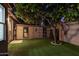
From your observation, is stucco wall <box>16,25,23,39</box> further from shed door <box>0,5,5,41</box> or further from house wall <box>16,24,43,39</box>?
shed door <box>0,5,5,41</box>

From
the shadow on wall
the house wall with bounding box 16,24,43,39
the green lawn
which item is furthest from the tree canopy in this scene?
the green lawn

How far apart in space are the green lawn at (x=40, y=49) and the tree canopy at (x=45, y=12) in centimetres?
44

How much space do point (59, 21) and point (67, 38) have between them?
14.5 inches

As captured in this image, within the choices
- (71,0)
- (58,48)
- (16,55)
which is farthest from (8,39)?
(71,0)

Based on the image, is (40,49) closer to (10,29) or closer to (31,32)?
(31,32)

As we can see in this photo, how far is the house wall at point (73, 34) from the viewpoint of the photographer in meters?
3.42

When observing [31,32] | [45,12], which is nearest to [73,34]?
[45,12]

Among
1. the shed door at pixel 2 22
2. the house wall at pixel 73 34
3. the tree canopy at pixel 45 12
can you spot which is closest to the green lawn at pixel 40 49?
the house wall at pixel 73 34

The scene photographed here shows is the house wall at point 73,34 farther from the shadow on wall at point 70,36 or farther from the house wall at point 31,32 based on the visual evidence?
the house wall at point 31,32

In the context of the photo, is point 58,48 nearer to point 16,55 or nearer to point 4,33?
point 16,55

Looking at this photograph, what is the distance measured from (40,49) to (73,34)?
0.70 metres

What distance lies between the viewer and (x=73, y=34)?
3.45 m

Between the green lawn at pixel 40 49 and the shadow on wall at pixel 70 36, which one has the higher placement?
the shadow on wall at pixel 70 36

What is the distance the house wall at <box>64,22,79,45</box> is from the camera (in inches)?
135
